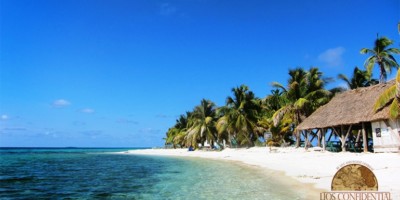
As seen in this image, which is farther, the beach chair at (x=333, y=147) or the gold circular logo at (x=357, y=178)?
the beach chair at (x=333, y=147)

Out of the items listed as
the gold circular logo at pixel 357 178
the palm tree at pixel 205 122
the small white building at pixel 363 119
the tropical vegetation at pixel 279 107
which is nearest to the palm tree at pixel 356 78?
the tropical vegetation at pixel 279 107

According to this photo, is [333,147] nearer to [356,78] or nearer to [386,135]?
[386,135]

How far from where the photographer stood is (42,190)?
12.1m

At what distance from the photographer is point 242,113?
34.7m

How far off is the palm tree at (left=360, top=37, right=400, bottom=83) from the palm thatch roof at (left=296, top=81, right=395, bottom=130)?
155 inches

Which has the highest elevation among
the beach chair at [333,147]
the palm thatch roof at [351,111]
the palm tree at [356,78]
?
the palm tree at [356,78]

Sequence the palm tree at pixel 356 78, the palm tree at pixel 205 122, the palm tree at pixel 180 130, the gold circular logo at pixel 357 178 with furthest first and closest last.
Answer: the palm tree at pixel 180 130 → the palm tree at pixel 205 122 → the palm tree at pixel 356 78 → the gold circular logo at pixel 357 178

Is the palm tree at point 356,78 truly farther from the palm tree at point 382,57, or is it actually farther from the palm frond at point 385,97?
the palm frond at point 385,97

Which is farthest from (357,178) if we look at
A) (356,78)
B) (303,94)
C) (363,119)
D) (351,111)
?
(356,78)

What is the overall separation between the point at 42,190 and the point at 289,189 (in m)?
9.02

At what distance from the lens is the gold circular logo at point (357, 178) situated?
20.6 feet

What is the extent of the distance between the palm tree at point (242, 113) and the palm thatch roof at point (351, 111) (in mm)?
10410

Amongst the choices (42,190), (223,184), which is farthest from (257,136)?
(42,190)

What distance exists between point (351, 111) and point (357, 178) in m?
15.3
